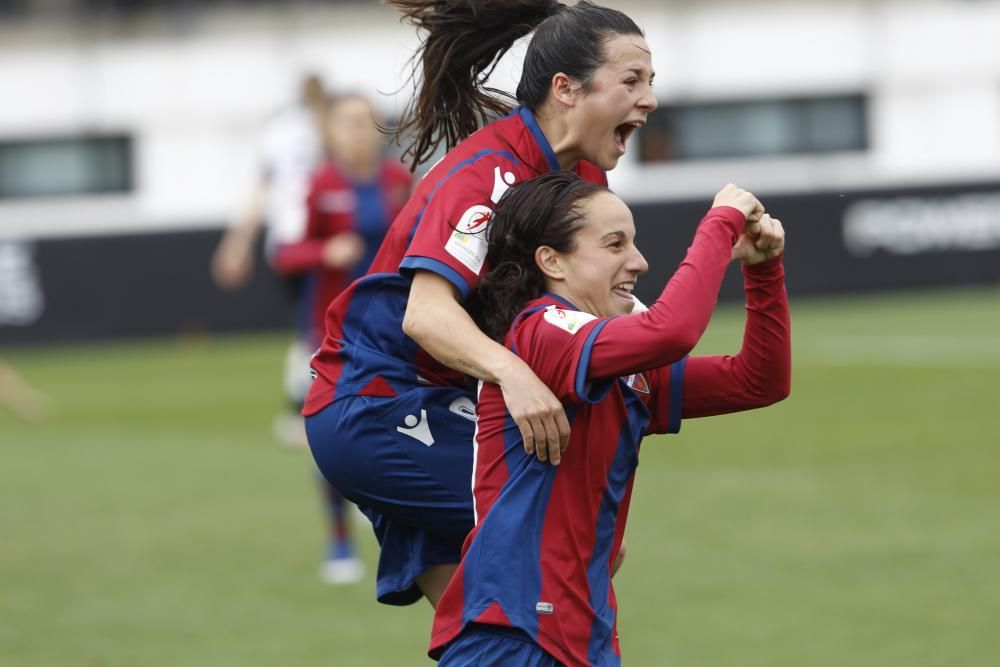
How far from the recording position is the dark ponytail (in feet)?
14.6

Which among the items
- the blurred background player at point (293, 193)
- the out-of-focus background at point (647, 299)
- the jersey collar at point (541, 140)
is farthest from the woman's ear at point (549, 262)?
the blurred background player at point (293, 193)

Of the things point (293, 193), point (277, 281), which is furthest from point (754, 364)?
point (277, 281)

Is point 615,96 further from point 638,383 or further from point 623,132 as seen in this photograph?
point 638,383

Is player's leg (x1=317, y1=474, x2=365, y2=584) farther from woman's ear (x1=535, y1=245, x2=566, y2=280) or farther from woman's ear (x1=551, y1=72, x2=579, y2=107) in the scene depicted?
woman's ear (x1=535, y1=245, x2=566, y2=280)

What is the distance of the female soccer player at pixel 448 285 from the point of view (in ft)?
12.6

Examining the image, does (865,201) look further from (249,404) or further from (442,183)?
(442,183)

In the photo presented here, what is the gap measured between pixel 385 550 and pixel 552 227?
3.81ft

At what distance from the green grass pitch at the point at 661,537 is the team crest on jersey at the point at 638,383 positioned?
2679 millimetres

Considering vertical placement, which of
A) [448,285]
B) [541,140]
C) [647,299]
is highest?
[541,140]

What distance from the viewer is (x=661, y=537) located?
28.6 feet

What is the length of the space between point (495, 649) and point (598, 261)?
0.82 m

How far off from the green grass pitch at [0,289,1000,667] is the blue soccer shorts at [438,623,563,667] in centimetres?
285

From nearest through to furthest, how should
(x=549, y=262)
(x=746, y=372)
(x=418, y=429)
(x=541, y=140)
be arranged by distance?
(x=549, y=262)
(x=746, y=372)
(x=541, y=140)
(x=418, y=429)

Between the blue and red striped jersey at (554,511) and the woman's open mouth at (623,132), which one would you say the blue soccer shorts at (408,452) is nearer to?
the blue and red striped jersey at (554,511)
